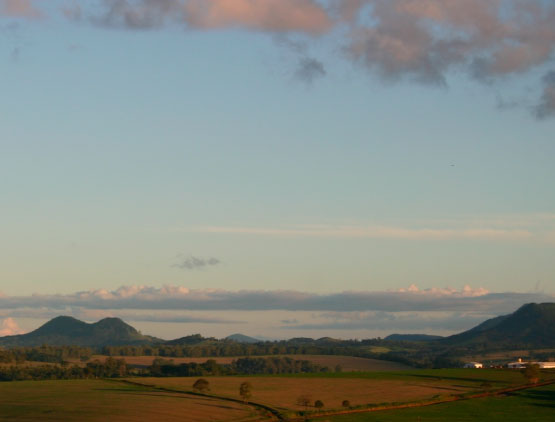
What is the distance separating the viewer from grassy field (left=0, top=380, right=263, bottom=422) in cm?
14025

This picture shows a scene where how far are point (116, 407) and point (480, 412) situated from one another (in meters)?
65.2

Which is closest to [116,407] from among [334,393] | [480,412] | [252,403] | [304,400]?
[252,403]

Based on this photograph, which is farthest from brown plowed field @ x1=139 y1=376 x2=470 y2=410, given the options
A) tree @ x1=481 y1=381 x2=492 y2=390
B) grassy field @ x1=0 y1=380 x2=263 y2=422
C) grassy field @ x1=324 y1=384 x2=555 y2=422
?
grassy field @ x1=324 y1=384 x2=555 y2=422

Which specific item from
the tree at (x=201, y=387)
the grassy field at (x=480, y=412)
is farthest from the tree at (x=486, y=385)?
the tree at (x=201, y=387)

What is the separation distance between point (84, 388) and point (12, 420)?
61.0 metres

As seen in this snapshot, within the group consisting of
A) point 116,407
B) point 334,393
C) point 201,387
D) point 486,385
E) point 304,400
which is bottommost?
point 116,407

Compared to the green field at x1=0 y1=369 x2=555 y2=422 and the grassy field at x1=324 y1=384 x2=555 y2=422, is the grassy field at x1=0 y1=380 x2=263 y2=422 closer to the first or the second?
the green field at x1=0 y1=369 x2=555 y2=422

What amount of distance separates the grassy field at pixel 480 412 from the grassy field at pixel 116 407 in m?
19.4

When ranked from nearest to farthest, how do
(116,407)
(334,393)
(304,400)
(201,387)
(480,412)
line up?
(116,407), (480,412), (304,400), (334,393), (201,387)

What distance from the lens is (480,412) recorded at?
157625 millimetres

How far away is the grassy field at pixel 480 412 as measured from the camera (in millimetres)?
148750

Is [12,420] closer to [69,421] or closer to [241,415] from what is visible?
[69,421]

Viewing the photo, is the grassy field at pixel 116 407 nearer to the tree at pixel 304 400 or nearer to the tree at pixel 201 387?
the tree at pixel 201 387

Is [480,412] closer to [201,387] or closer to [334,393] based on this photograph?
[334,393]
